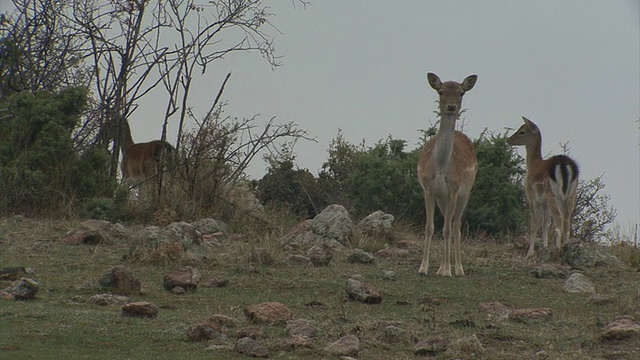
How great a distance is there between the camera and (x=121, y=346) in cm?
709

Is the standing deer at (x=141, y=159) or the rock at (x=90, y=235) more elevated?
the standing deer at (x=141, y=159)

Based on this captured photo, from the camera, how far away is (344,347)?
6.99m

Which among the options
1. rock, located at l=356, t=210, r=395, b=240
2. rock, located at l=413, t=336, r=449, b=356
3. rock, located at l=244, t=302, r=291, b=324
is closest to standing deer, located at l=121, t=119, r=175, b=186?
rock, located at l=356, t=210, r=395, b=240

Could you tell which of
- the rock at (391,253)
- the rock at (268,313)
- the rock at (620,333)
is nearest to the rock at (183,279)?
the rock at (268,313)

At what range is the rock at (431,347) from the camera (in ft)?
23.3

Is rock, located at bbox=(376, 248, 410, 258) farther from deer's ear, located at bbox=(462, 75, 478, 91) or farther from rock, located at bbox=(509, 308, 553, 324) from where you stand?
rock, located at bbox=(509, 308, 553, 324)

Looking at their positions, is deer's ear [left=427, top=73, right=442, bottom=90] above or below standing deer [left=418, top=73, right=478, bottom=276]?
above

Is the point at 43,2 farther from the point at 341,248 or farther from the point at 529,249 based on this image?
the point at 529,249

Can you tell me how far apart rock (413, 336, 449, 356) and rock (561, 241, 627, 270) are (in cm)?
603

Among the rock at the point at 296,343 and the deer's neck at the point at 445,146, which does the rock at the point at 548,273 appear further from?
the rock at the point at 296,343

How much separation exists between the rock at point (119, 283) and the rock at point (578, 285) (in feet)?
13.9

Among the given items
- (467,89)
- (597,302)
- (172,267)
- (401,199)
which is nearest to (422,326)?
(597,302)

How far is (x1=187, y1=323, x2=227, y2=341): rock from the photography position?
24.0 feet

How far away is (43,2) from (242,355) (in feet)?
41.2
